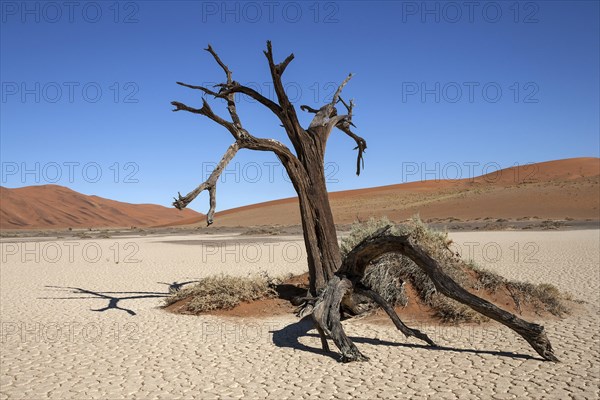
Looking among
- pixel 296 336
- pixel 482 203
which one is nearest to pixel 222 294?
pixel 296 336

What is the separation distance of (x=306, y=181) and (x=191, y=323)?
10.1ft

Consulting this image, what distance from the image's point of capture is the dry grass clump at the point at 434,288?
817cm

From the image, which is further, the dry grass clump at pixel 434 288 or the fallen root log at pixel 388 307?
the dry grass clump at pixel 434 288

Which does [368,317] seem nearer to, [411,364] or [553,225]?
[411,364]

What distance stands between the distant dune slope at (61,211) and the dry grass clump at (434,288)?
7574cm

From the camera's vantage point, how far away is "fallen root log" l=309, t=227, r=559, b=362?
18.8ft

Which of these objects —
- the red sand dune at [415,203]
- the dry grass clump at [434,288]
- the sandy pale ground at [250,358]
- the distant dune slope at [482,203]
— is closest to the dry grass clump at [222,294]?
the sandy pale ground at [250,358]

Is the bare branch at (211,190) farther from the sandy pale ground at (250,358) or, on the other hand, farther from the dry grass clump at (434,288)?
the dry grass clump at (434,288)

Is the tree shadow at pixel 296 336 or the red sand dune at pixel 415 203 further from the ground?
the red sand dune at pixel 415 203

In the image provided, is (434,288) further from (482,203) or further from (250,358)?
(482,203)

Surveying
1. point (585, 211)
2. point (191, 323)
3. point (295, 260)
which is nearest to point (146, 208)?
point (585, 211)

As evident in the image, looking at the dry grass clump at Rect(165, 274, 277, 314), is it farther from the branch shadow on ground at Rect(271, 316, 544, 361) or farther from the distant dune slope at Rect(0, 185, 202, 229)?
the distant dune slope at Rect(0, 185, 202, 229)

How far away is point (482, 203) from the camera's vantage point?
55.3 metres

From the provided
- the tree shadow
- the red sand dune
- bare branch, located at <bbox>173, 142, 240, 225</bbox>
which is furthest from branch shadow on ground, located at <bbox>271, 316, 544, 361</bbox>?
the red sand dune
